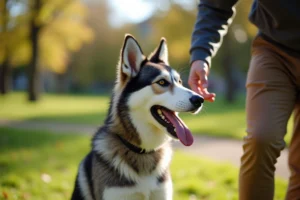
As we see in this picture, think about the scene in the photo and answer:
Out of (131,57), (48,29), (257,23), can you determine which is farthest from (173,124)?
(48,29)

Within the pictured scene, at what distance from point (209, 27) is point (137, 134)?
3.58 ft

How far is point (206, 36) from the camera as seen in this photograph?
9.44 ft

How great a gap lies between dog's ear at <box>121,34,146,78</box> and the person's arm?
0.53 meters

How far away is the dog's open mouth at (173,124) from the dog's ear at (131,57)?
0.42 meters

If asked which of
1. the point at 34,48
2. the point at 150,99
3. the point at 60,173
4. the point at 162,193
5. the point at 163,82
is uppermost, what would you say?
the point at 163,82

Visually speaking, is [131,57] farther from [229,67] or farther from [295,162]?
[229,67]

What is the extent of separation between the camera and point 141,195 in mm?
2809

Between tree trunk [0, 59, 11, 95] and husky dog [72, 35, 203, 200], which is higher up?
husky dog [72, 35, 203, 200]

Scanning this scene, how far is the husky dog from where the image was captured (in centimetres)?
285

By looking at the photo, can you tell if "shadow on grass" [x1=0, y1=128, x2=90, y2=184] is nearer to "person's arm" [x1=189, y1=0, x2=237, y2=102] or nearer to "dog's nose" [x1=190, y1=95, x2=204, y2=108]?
"dog's nose" [x1=190, y1=95, x2=204, y2=108]

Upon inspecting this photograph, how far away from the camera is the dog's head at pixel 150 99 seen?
2.89 meters

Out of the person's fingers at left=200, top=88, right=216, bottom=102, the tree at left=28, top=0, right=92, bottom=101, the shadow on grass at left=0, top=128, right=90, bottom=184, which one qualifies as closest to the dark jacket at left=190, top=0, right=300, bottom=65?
the person's fingers at left=200, top=88, right=216, bottom=102

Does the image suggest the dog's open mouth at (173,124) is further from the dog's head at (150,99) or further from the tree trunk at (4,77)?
the tree trunk at (4,77)

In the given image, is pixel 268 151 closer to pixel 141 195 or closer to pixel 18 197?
pixel 141 195
